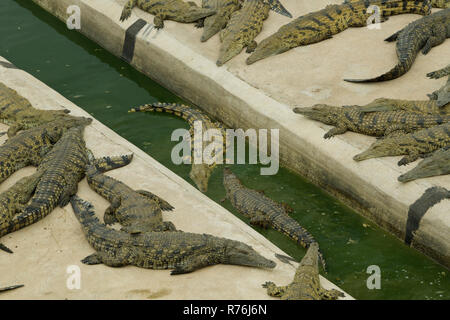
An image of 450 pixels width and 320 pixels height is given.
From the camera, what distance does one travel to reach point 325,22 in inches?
523

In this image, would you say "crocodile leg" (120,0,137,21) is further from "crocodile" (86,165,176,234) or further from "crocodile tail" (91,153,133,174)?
"crocodile" (86,165,176,234)

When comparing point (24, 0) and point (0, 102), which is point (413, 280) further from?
point (24, 0)

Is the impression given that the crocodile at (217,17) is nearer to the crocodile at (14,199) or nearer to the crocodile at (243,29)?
the crocodile at (243,29)

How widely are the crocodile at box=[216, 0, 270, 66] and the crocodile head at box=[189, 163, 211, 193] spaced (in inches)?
93.8

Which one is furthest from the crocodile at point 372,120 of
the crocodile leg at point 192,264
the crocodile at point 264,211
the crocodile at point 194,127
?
the crocodile leg at point 192,264

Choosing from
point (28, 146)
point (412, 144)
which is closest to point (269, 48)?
point (412, 144)

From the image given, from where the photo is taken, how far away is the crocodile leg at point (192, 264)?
848cm

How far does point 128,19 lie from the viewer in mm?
14594

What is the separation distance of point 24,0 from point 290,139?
29.6 ft

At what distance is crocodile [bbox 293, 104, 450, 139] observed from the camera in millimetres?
10578

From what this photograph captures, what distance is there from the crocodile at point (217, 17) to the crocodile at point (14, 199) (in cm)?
499

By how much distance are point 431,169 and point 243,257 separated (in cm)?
304

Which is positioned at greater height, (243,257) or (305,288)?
(305,288)

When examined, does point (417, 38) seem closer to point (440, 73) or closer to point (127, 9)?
point (440, 73)
